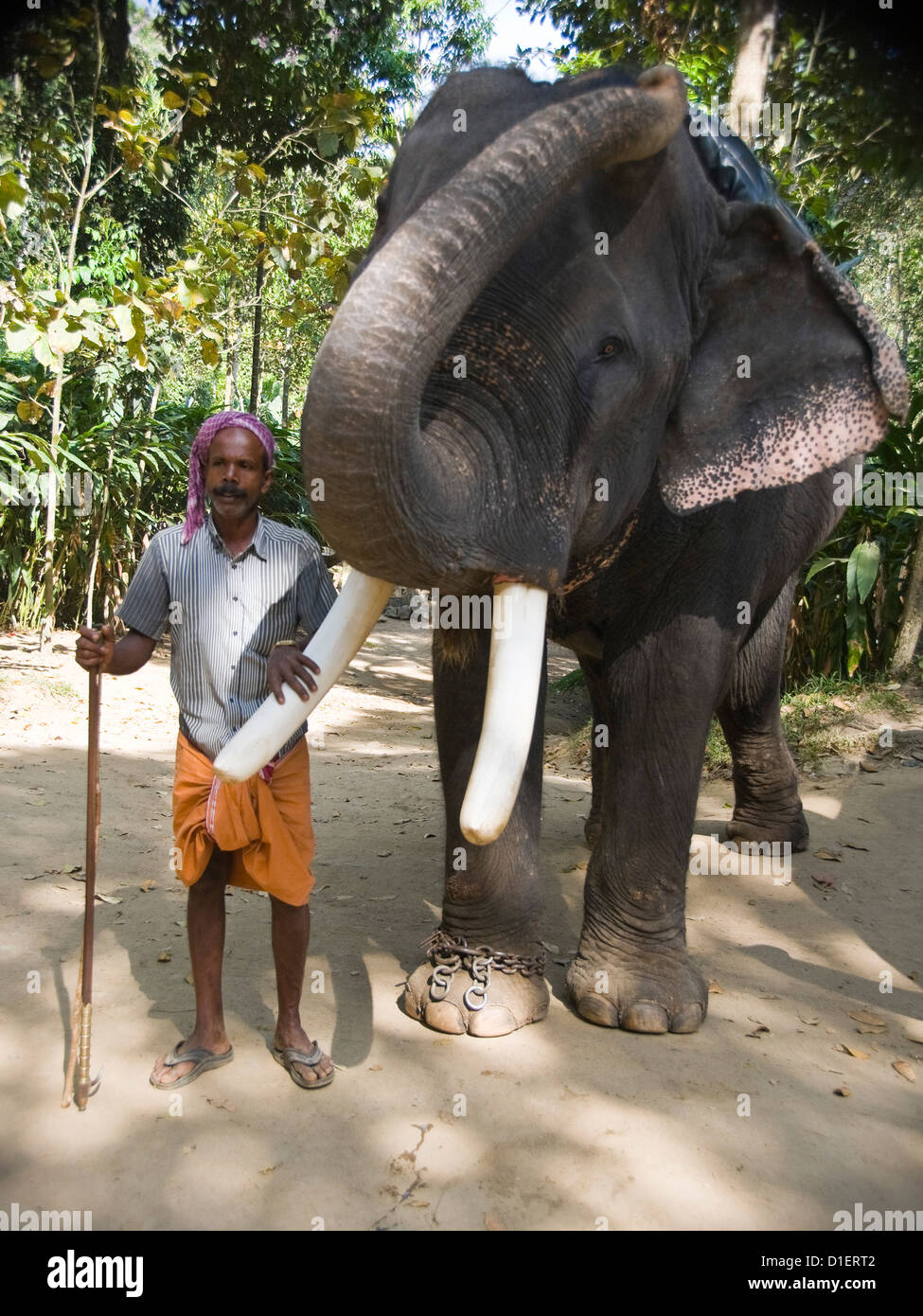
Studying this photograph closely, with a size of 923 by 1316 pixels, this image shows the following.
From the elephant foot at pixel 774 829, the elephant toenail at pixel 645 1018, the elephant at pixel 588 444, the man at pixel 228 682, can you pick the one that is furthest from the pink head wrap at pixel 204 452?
the elephant foot at pixel 774 829

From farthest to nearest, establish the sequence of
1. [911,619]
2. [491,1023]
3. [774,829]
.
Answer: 1. [911,619]
2. [774,829]
3. [491,1023]

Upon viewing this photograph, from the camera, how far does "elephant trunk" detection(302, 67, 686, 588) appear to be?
223 centimetres

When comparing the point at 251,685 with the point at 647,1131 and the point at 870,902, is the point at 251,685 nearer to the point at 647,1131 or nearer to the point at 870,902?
the point at 647,1131

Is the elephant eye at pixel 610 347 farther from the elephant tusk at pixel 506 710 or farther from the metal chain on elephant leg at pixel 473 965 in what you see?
the metal chain on elephant leg at pixel 473 965

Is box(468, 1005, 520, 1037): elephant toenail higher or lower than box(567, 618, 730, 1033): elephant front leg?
lower

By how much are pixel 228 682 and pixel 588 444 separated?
3.73ft

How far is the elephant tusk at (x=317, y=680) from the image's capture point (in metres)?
2.74

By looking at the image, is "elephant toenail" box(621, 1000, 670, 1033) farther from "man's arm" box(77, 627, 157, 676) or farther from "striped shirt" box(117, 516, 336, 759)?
"man's arm" box(77, 627, 157, 676)

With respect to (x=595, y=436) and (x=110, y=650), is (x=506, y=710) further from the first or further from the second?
(x=110, y=650)

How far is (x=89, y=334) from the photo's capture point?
23.5 ft

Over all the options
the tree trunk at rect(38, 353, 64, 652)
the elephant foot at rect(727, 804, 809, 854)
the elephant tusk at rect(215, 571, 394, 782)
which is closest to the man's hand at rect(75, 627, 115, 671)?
the elephant tusk at rect(215, 571, 394, 782)

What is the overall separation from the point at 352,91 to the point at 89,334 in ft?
7.54

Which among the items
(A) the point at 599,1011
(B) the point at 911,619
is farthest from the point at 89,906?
(B) the point at 911,619

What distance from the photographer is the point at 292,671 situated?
282 cm
